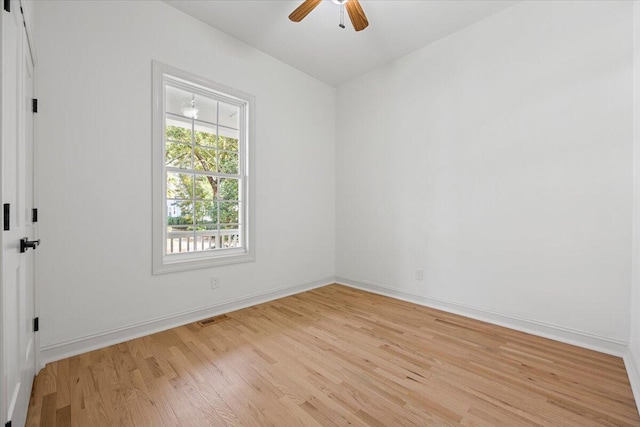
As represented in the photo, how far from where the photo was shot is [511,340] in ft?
7.90

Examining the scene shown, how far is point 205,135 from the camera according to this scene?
308cm

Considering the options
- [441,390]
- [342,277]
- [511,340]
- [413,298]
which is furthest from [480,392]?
[342,277]

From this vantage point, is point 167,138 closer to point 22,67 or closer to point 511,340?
point 22,67

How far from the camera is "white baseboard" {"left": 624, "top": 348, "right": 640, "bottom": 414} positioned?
1.68 metres

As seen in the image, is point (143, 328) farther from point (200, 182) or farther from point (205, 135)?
point (205, 135)

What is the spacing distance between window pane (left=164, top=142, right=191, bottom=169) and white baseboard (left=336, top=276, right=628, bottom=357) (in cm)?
270

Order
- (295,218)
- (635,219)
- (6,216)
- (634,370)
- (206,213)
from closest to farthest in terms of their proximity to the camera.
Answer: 1. (6,216)
2. (634,370)
3. (635,219)
4. (206,213)
5. (295,218)

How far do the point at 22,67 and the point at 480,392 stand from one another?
316 cm

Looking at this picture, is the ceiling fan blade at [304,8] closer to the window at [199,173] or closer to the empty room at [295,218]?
the empty room at [295,218]

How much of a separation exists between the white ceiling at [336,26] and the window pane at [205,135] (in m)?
1.02

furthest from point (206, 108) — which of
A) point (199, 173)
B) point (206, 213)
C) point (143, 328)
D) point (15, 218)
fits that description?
point (143, 328)

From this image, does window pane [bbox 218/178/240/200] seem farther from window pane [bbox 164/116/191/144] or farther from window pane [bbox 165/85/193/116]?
window pane [bbox 165/85/193/116]

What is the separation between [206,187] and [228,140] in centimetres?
61

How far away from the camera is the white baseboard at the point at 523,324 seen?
2.21 meters
